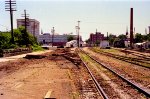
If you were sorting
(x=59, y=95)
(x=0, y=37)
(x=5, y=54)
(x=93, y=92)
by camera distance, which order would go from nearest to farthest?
(x=59, y=95) → (x=93, y=92) → (x=5, y=54) → (x=0, y=37)

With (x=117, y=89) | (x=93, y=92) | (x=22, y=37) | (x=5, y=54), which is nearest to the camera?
(x=93, y=92)

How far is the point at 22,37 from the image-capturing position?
330 ft

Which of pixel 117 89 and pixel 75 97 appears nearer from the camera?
pixel 75 97

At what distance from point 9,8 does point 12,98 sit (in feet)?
237

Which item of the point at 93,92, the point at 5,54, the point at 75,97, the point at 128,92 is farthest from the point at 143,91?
the point at 5,54

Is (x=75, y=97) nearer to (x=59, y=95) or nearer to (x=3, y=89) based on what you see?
(x=59, y=95)

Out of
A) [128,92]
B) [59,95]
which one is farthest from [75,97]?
[128,92]

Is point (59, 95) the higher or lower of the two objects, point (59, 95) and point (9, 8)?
the lower

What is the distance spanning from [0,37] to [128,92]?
66642 mm

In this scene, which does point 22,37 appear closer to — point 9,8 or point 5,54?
point 9,8

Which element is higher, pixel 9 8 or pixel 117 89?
pixel 9 8

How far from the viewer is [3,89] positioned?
1672cm

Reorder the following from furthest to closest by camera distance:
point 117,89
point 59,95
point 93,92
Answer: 1. point 117,89
2. point 93,92
3. point 59,95

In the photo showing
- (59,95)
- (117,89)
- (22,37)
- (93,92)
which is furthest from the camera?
(22,37)
